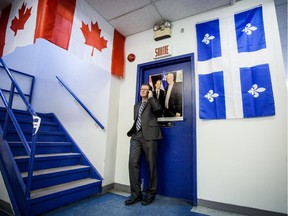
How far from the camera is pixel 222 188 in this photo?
2.05 meters

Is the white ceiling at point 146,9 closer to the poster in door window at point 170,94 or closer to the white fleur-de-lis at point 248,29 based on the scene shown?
the white fleur-de-lis at point 248,29

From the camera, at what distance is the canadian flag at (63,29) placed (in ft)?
6.29

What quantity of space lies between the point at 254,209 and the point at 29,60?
4.82 meters

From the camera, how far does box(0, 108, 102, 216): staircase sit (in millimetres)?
1709

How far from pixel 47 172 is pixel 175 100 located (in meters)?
1.94

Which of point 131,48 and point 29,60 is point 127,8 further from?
point 29,60

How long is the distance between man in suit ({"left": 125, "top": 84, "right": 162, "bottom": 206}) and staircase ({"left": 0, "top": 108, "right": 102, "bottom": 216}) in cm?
60

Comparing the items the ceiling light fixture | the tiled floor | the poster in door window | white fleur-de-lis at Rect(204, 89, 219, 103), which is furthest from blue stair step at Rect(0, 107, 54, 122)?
white fleur-de-lis at Rect(204, 89, 219, 103)

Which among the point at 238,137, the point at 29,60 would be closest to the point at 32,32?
the point at 29,60

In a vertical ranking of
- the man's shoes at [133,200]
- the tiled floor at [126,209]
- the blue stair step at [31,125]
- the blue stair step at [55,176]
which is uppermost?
the blue stair step at [31,125]

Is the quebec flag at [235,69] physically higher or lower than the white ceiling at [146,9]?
lower

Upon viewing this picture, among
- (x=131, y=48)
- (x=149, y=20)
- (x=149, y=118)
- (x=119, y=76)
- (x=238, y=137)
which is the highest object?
(x=149, y=20)

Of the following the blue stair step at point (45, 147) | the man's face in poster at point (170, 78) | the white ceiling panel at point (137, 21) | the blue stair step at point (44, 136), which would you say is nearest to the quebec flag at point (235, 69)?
the man's face in poster at point (170, 78)

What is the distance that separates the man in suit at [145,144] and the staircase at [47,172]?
0.60m
